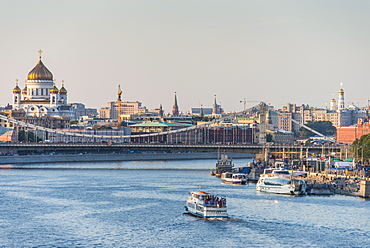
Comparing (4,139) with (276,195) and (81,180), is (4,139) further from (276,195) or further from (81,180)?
(276,195)

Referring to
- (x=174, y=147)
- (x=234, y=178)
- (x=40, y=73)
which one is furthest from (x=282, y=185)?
(x=40, y=73)

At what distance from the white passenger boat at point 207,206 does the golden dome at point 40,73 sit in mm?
103441

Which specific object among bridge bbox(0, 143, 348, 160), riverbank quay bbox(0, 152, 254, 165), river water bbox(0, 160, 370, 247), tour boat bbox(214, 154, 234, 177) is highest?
bridge bbox(0, 143, 348, 160)

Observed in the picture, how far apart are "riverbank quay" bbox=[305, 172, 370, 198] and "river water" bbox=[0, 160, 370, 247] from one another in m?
0.73

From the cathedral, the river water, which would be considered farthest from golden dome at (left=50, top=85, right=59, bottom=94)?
the river water

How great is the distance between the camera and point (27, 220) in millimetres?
46812

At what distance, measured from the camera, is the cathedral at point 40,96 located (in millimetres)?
149875

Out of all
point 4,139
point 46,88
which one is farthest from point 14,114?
point 4,139

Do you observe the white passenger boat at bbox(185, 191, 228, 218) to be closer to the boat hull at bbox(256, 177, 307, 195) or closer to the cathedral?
the boat hull at bbox(256, 177, 307, 195)

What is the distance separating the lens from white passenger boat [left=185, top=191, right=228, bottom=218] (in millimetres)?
47312

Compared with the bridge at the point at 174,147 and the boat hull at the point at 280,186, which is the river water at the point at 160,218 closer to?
the boat hull at the point at 280,186

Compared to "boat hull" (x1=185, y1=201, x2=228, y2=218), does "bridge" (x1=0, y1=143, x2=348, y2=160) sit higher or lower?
higher

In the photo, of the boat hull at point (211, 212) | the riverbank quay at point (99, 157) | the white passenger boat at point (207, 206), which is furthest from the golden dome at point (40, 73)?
the boat hull at point (211, 212)

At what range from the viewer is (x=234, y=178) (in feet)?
221
